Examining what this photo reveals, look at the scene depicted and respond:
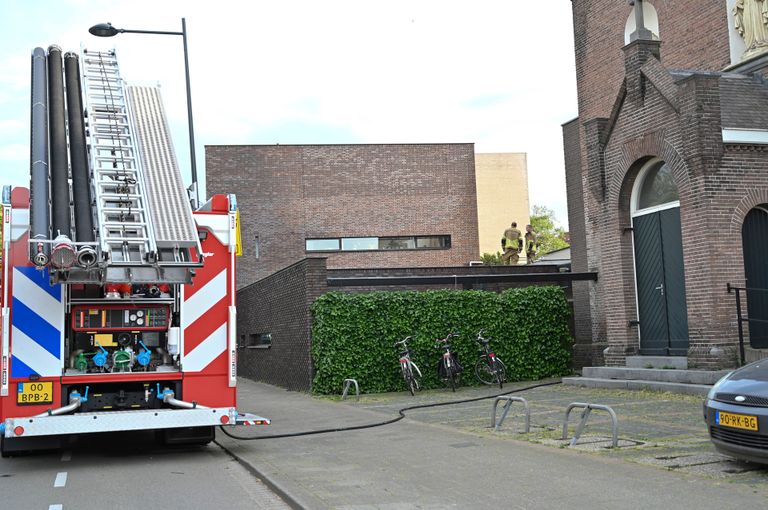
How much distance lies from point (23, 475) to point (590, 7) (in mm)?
20430

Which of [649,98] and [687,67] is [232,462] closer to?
[649,98]

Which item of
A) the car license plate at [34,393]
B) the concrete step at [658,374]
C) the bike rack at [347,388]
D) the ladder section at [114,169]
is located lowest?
the bike rack at [347,388]

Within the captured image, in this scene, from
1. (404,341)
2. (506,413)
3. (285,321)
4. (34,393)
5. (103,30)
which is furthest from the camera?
(285,321)

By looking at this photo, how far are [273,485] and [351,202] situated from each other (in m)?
32.8

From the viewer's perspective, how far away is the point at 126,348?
10.2 m

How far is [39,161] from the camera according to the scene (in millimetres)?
9922

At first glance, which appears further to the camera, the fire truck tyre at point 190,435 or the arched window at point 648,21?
the arched window at point 648,21

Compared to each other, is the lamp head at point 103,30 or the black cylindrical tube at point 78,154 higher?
the lamp head at point 103,30

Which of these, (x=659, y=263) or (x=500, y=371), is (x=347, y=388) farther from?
(x=659, y=263)

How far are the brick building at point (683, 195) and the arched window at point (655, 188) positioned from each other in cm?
2

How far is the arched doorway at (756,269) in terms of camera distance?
15453mm

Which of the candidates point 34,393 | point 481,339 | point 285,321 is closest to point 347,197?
point 285,321

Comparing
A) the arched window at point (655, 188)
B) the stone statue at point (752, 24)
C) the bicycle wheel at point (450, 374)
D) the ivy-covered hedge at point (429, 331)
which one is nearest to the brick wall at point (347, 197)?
the ivy-covered hedge at point (429, 331)

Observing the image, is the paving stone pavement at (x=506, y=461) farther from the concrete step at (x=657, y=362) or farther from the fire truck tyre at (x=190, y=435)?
the concrete step at (x=657, y=362)
